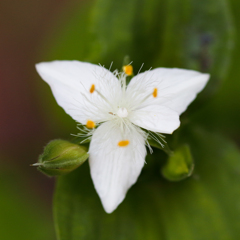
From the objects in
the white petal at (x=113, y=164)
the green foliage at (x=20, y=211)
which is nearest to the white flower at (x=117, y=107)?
the white petal at (x=113, y=164)

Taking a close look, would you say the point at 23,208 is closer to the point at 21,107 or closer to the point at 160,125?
the point at 21,107

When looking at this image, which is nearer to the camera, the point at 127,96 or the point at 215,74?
the point at 127,96

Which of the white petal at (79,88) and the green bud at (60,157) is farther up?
the white petal at (79,88)

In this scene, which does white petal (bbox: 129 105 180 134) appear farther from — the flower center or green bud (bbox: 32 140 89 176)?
green bud (bbox: 32 140 89 176)

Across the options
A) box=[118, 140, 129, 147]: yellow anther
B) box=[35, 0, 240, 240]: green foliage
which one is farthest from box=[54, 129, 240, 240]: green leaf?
box=[118, 140, 129, 147]: yellow anther

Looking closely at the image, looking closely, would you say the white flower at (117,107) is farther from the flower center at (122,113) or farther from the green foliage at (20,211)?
the green foliage at (20,211)

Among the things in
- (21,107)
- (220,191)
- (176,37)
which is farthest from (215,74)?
(21,107)

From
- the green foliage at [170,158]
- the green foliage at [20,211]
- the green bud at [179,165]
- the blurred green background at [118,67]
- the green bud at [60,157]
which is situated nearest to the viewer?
the green bud at [60,157]
